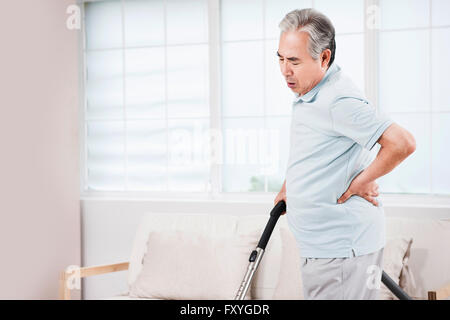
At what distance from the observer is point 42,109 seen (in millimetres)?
3537

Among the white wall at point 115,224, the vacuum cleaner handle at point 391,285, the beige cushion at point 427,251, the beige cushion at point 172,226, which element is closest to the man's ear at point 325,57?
the vacuum cleaner handle at point 391,285

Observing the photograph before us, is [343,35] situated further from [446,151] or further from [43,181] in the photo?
[43,181]

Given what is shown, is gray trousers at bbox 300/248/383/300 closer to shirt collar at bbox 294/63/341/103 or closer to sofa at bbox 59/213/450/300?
shirt collar at bbox 294/63/341/103

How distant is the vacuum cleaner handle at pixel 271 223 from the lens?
181cm

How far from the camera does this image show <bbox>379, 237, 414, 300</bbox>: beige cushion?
270 cm

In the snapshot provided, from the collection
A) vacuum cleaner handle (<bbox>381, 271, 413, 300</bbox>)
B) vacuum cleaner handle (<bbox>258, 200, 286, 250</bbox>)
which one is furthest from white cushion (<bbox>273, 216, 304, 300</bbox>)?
vacuum cleaner handle (<bbox>258, 200, 286, 250</bbox>)

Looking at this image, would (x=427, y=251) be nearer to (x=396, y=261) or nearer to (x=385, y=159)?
(x=396, y=261)

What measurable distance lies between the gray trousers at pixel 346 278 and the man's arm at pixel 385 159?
0.16 metres

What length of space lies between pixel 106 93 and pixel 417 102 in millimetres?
1959

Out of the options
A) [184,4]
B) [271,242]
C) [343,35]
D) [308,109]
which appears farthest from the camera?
[184,4]

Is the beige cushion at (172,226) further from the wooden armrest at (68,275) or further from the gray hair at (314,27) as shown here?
the gray hair at (314,27)

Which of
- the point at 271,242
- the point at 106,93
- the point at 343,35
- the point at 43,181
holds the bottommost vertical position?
the point at 271,242
